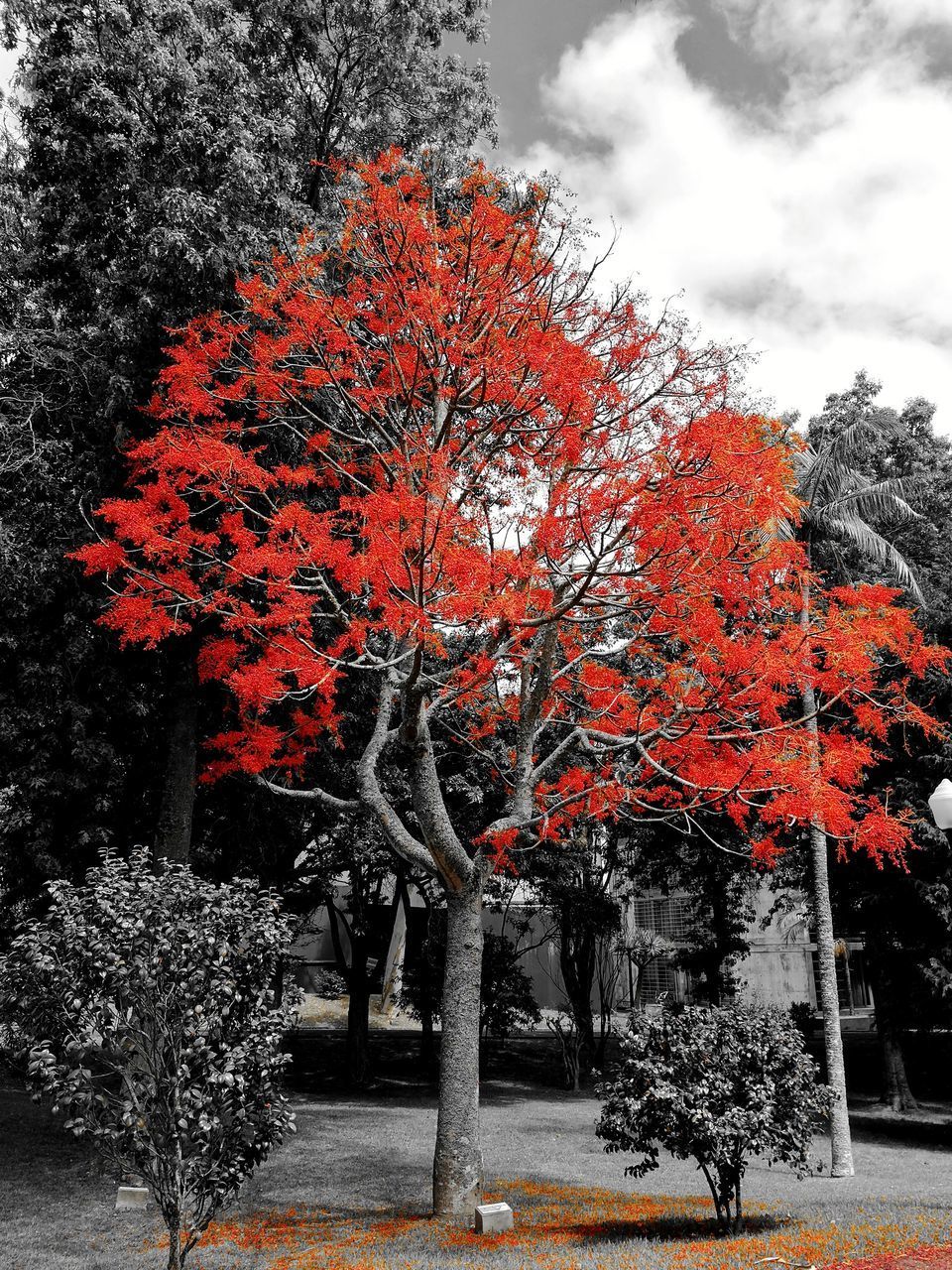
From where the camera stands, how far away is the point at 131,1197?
8.34 m

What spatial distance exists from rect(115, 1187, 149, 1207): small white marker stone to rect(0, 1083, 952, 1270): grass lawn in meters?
0.12

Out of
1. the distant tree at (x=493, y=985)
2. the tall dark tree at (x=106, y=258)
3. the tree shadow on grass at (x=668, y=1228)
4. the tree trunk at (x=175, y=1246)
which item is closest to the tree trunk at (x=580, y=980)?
the distant tree at (x=493, y=985)

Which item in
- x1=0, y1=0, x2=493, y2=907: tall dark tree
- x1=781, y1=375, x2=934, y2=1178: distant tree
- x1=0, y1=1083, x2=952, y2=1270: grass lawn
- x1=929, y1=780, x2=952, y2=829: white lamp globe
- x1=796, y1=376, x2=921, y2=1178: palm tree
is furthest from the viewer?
x1=796, y1=376, x2=921, y2=1178: palm tree

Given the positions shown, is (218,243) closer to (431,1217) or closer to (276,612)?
(276,612)

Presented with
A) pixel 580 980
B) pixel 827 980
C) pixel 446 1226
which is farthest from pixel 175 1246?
pixel 580 980

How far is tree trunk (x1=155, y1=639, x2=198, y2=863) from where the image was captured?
1151cm

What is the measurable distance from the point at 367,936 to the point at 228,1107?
14519 millimetres

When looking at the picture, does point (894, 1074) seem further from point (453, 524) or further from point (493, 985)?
point (453, 524)

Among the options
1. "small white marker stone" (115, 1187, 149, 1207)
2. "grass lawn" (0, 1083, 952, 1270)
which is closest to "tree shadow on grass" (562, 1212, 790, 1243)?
"grass lawn" (0, 1083, 952, 1270)

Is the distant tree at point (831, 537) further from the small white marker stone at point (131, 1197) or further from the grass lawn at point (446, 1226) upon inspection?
the small white marker stone at point (131, 1197)

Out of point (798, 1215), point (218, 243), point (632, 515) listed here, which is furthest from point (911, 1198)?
point (218, 243)

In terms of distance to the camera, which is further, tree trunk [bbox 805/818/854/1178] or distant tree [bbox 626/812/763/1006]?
distant tree [bbox 626/812/763/1006]

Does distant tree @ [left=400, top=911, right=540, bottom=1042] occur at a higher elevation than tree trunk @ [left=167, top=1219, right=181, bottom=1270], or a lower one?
higher

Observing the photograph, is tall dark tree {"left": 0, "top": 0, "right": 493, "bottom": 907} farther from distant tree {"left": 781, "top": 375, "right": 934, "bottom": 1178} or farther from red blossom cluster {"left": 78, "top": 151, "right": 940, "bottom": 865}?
distant tree {"left": 781, "top": 375, "right": 934, "bottom": 1178}
